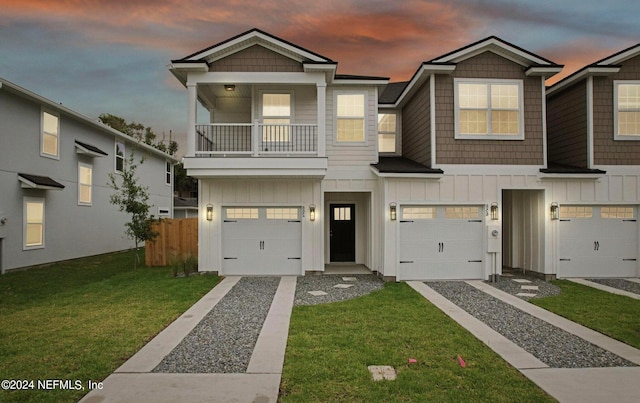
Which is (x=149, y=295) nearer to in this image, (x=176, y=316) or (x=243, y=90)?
(x=176, y=316)

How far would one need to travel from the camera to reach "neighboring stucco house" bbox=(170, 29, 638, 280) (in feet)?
34.7

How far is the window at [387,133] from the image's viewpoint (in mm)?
13508

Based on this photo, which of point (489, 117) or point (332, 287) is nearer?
point (332, 287)

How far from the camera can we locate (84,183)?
15.9 m

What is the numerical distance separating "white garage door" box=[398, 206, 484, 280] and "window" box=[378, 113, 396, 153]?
351 cm

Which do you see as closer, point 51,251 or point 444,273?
point 444,273

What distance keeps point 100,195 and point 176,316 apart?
12.9 m

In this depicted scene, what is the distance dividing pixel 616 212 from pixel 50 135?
19.0m

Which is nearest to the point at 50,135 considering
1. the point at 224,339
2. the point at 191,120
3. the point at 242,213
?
the point at 191,120

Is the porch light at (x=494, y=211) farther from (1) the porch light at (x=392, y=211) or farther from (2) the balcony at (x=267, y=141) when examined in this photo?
(2) the balcony at (x=267, y=141)

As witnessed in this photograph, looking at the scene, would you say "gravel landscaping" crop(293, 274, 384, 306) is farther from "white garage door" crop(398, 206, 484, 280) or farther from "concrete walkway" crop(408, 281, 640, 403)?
"concrete walkway" crop(408, 281, 640, 403)

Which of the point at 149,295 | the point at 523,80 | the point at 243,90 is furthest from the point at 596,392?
the point at 243,90

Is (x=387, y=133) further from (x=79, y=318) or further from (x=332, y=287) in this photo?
(x=79, y=318)

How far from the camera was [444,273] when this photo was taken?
35.1 feet
